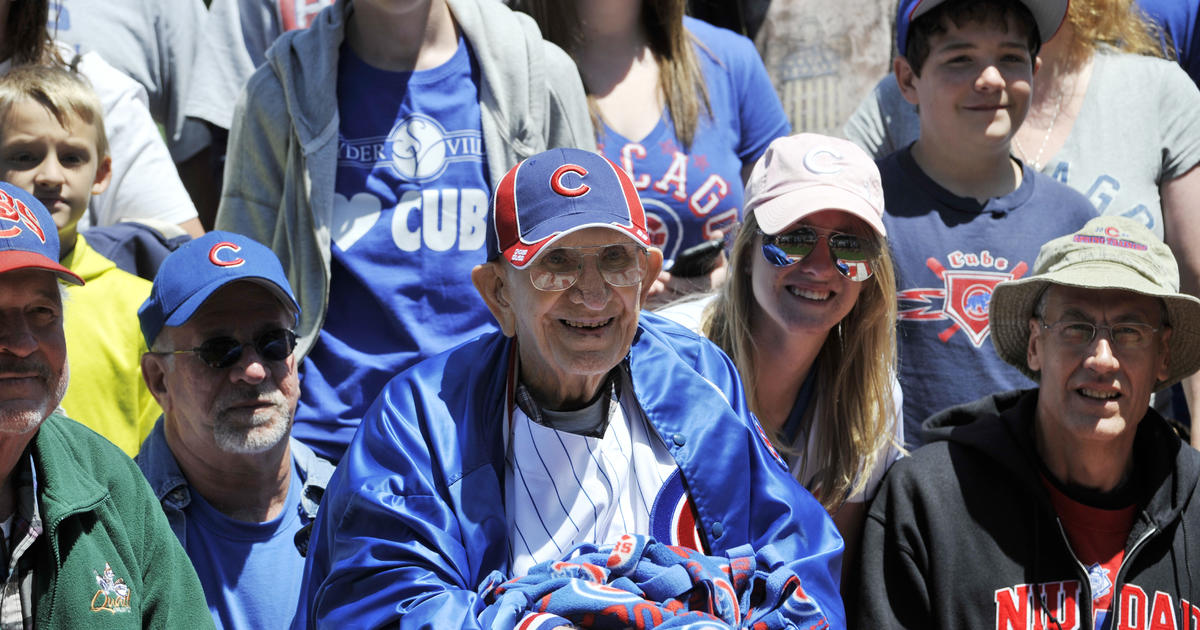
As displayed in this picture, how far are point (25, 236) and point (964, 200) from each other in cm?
260

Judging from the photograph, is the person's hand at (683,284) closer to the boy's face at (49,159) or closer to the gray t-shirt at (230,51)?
the gray t-shirt at (230,51)

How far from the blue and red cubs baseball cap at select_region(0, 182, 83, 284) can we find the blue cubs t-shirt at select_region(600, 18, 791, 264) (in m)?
1.83

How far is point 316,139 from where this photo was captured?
3.74m

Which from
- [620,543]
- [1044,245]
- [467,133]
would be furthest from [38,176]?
[1044,245]

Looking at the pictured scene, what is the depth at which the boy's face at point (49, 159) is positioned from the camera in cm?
379

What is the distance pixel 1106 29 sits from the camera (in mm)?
4457

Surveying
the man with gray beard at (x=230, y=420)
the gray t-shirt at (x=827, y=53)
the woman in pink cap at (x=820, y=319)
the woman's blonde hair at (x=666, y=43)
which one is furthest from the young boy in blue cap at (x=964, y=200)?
the man with gray beard at (x=230, y=420)

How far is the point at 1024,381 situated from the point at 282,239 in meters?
2.20

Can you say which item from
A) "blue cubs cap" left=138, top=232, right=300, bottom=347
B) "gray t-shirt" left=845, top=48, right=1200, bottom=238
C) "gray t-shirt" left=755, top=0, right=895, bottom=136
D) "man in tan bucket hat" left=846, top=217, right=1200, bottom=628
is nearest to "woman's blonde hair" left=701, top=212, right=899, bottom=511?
"man in tan bucket hat" left=846, top=217, right=1200, bottom=628

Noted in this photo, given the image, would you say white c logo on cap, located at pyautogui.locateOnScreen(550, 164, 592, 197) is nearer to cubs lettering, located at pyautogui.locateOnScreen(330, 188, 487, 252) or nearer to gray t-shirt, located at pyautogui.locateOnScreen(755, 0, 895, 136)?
cubs lettering, located at pyautogui.locateOnScreen(330, 188, 487, 252)

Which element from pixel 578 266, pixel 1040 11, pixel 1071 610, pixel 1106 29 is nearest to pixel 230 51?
pixel 578 266

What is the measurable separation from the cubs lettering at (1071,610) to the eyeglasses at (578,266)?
1.39m

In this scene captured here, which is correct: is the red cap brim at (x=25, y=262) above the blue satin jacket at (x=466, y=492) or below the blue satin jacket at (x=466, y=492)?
above

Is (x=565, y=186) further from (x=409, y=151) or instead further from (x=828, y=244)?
(x=409, y=151)
